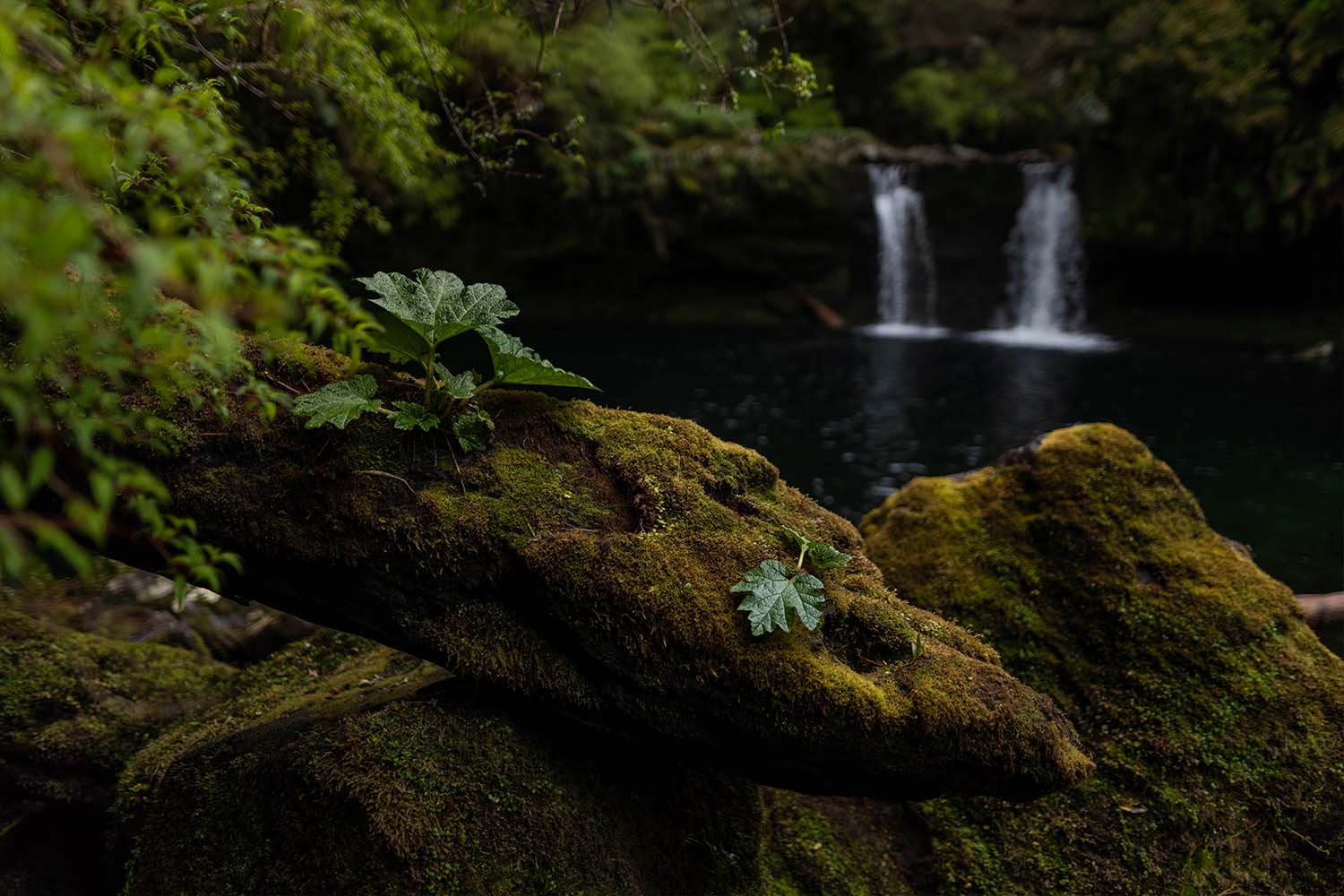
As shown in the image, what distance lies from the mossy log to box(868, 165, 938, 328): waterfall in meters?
18.4

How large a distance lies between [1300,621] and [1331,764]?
0.71m

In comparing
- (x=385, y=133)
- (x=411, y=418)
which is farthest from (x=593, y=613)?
(x=385, y=133)

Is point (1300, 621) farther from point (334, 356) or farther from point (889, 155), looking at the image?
point (889, 155)

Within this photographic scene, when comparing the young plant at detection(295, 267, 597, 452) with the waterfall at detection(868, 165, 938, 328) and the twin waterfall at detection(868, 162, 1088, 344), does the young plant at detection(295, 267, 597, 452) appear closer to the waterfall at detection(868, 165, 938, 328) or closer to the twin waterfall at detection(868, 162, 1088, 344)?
the twin waterfall at detection(868, 162, 1088, 344)

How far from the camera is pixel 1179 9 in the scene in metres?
15.4

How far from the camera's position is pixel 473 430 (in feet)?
9.73

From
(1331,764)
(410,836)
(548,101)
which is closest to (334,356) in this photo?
(410,836)

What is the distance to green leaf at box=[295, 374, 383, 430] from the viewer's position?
2617 millimetres

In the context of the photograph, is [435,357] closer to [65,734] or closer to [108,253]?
[108,253]

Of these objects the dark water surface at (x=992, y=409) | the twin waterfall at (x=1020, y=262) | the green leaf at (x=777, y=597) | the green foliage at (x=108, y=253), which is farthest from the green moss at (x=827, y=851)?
the twin waterfall at (x=1020, y=262)

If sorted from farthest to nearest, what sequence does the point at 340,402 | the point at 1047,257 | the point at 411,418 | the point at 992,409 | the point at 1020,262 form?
the point at 1020,262 → the point at 1047,257 → the point at 992,409 → the point at 411,418 → the point at 340,402

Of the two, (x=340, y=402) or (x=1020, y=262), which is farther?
(x=1020, y=262)

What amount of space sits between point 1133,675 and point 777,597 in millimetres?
2082

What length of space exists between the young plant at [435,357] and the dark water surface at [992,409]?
223 inches
